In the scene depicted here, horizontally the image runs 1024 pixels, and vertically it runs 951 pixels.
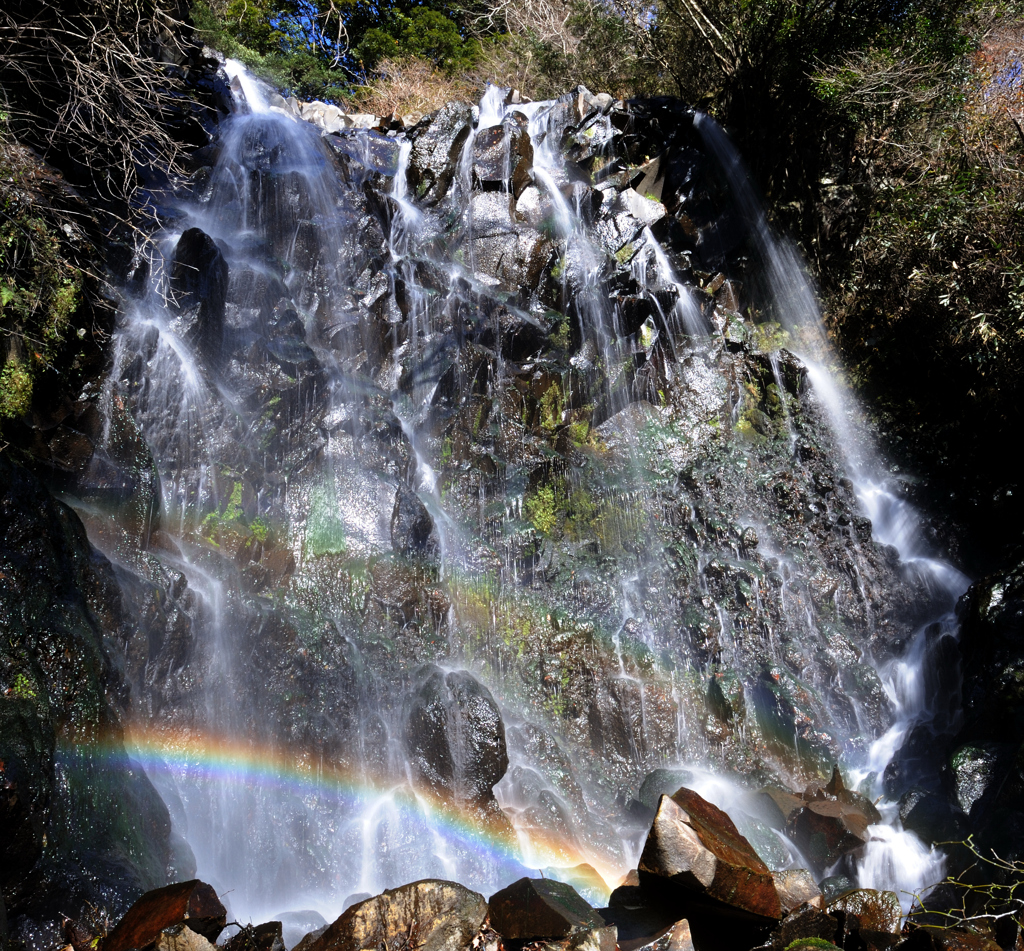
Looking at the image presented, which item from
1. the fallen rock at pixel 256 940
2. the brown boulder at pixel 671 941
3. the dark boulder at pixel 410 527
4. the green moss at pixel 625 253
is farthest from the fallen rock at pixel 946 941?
the green moss at pixel 625 253

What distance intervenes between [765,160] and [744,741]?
953cm

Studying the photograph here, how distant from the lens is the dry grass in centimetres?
1562

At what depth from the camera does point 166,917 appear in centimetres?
330

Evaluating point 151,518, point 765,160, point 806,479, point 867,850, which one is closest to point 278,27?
point 765,160

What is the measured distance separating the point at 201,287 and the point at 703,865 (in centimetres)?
829

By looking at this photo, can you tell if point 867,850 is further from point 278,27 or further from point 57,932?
point 278,27

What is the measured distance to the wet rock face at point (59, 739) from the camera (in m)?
3.64

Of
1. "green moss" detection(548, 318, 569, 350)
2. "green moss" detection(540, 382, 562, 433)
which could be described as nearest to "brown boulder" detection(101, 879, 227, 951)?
"green moss" detection(540, 382, 562, 433)

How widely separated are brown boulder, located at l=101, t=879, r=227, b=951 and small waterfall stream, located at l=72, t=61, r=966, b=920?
79.7 inches

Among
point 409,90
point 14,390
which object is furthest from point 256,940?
point 409,90

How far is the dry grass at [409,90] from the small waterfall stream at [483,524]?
15.0 ft

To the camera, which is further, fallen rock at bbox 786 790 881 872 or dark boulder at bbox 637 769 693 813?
dark boulder at bbox 637 769 693 813

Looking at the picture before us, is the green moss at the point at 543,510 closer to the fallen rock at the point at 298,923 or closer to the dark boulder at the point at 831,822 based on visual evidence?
the dark boulder at the point at 831,822

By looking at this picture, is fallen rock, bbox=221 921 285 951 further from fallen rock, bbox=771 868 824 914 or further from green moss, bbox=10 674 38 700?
fallen rock, bbox=771 868 824 914
